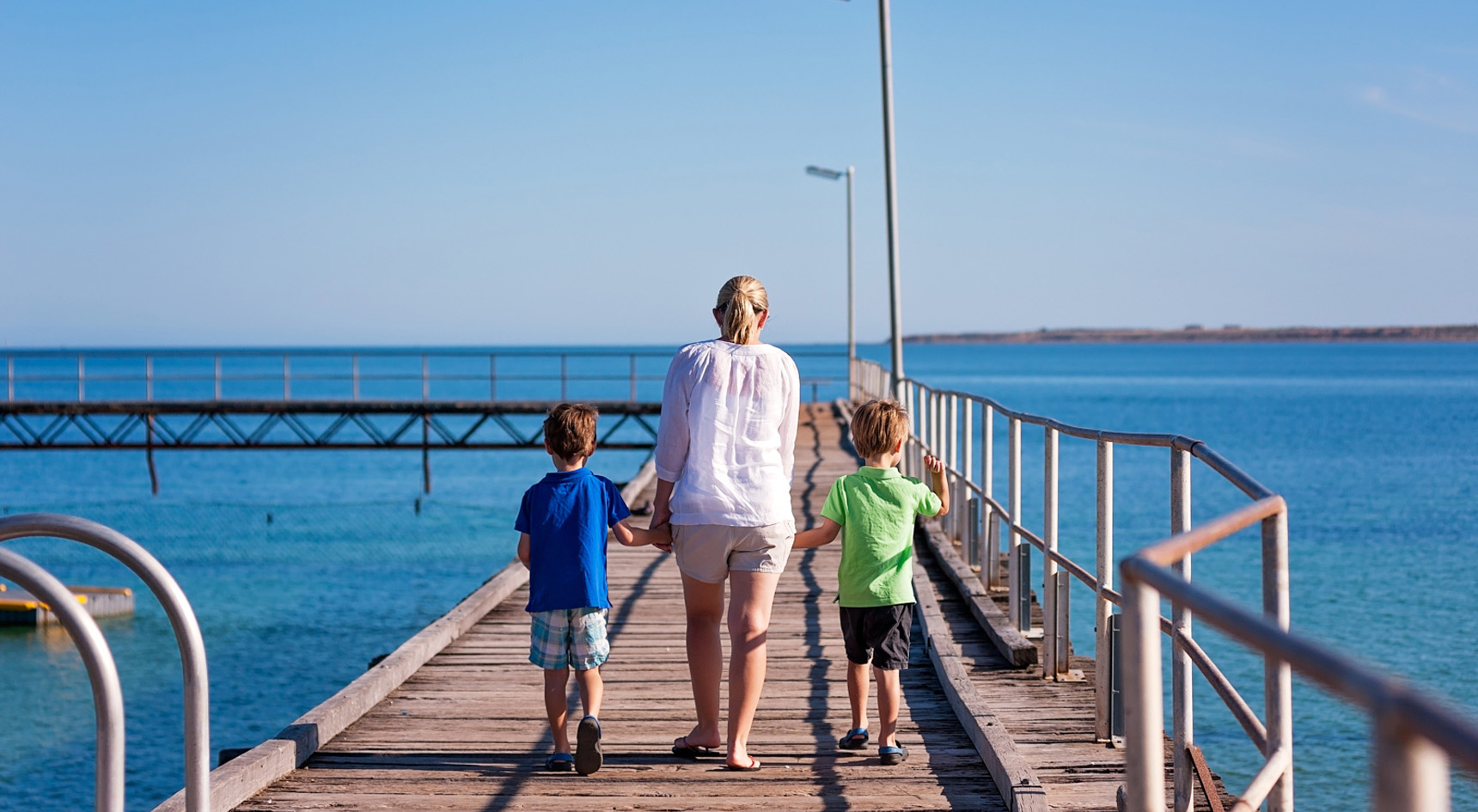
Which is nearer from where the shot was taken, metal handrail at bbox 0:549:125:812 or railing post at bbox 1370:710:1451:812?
railing post at bbox 1370:710:1451:812

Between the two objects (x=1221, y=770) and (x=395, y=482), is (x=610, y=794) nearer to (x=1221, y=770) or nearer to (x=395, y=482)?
(x=1221, y=770)

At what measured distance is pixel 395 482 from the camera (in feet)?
178

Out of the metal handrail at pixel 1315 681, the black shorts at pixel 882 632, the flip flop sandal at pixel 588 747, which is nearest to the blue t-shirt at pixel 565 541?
the flip flop sandal at pixel 588 747

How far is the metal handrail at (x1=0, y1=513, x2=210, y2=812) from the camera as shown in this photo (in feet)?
9.02

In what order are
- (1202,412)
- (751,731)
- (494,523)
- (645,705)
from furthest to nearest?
(1202,412) < (494,523) < (645,705) < (751,731)

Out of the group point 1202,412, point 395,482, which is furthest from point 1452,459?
point 395,482

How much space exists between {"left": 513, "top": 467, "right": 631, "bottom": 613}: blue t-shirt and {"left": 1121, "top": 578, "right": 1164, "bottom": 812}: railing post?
7.72 feet

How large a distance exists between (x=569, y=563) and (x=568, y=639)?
27cm

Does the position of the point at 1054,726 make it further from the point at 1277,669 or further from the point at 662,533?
the point at 1277,669

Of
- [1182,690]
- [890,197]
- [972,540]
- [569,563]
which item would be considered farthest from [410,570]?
[1182,690]

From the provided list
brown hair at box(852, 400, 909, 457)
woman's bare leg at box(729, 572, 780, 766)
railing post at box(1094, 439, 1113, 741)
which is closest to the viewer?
woman's bare leg at box(729, 572, 780, 766)

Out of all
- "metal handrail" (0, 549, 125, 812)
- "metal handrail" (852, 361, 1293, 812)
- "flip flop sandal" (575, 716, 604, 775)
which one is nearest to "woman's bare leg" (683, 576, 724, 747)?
"flip flop sandal" (575, 716, 604, 775)

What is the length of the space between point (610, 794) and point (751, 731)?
100 cm

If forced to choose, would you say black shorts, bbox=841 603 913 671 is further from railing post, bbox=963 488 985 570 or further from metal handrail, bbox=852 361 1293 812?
railing post, bbox=963 488 985 570
